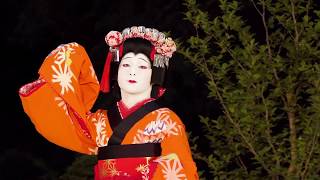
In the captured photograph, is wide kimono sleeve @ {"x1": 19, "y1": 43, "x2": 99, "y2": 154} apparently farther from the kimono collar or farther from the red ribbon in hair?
the red ribbon in hair

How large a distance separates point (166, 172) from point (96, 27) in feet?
9.41

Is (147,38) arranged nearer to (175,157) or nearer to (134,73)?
(134,73)

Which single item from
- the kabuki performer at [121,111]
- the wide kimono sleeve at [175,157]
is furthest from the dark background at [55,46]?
the wide kimono sleeve at [175,157]

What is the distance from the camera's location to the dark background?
5.83 metres

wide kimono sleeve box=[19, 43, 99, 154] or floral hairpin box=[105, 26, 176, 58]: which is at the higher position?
floral hairpin box=[105, 26, 176, 58]

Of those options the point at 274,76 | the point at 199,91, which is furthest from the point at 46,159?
the point at 274,76

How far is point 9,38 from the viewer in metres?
6.16

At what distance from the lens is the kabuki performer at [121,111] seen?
3449 millimetres

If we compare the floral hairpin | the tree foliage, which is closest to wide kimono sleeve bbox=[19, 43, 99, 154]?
the floral hairpin

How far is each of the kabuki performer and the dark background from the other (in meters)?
2.08

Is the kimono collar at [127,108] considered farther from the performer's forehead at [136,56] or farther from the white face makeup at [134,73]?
the performer's forehead at [136,56]

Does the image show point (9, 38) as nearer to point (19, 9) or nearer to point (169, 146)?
point (19, 9)

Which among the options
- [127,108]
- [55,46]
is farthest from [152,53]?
[55,46]

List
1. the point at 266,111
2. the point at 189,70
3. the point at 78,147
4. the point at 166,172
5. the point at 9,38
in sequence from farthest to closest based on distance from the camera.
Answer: the point at 9,38 → the point at 189,70 → the point at 266,111 → the point at 78,147 → the point at 166,172
